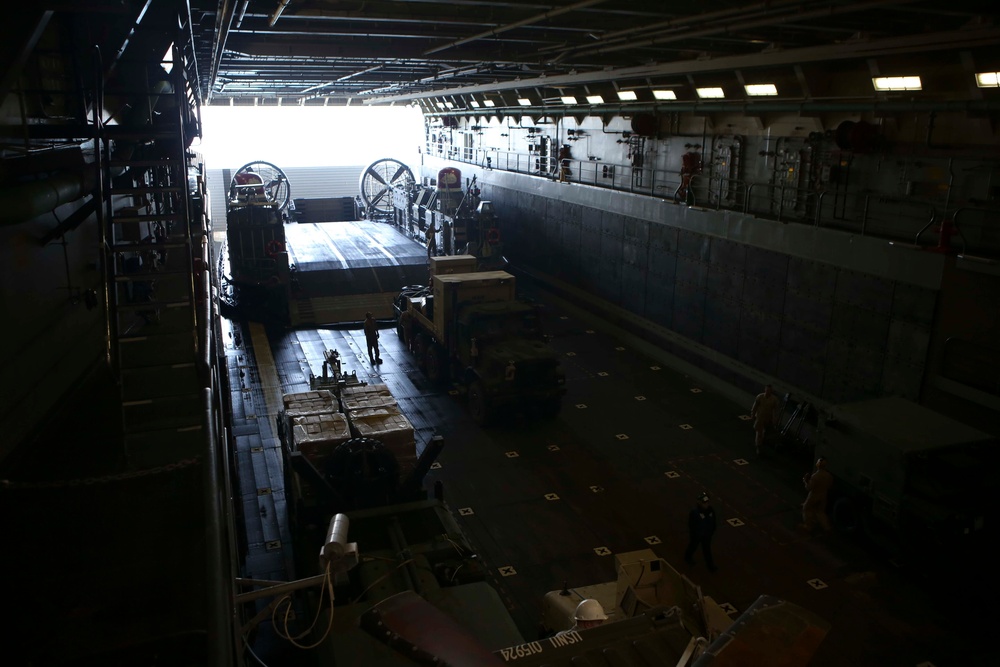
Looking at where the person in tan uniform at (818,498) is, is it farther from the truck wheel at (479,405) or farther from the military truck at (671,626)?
the truck wheel at (479,405)

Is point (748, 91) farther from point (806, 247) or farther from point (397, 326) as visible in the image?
point (397, 326)

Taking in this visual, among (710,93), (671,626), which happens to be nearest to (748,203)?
(710,93)

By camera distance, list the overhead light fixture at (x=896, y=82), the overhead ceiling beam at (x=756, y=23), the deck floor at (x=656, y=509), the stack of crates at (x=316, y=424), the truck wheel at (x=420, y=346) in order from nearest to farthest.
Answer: the overhead ceiling beam at (x=756, y=23) < the deck floor at (x=656, y=509) < the stack of crates at (x=316, y=424) < the overhead light fixture at (x=896, y=82) < the truck wheel at (x=420, y=346)

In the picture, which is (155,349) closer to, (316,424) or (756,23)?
(316,424)

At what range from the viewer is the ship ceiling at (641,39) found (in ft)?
34.4

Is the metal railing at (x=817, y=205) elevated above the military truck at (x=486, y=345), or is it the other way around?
the metal railing at (x=817, y=205)

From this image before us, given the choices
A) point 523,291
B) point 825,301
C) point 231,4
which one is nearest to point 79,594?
point 231,4

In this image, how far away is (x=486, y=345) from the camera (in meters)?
14.7

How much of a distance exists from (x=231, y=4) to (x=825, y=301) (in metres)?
10.9

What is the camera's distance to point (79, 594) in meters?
5.10

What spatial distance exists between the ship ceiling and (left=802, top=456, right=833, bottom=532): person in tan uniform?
19.9ft

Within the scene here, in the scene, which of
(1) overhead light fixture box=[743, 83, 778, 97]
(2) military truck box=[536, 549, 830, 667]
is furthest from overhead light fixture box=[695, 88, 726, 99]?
(2) military truck box=[536, 549, 830, 667]

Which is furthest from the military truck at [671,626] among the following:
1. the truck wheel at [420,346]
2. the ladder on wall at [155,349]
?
the truck wheel at [420,346]

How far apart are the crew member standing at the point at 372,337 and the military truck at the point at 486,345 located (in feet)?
3.62
